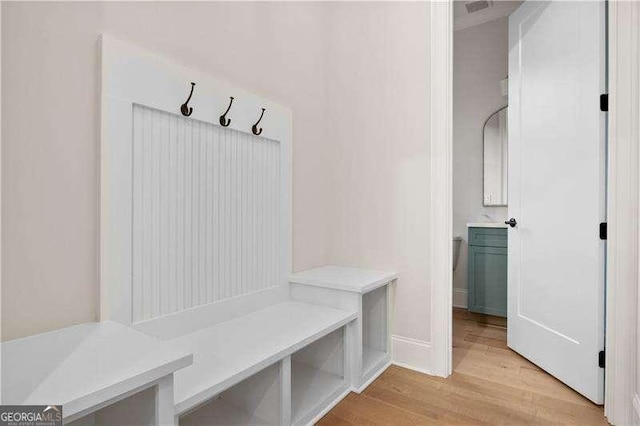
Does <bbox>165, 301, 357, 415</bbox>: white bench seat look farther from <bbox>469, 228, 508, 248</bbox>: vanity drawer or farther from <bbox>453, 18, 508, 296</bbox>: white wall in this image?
<bbox>453, 18, 508, 296</bbox>: white wall

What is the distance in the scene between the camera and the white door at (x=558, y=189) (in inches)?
64.6

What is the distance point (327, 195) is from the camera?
2.34m

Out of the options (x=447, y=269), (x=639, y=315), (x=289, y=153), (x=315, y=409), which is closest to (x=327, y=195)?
(x=289, y=153)

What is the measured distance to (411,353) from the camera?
197cm

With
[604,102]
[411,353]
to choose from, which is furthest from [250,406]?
[604,102]

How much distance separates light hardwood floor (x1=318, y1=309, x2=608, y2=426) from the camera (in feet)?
4.83

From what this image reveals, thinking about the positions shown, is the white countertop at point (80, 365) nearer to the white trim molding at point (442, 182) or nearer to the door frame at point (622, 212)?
the white trim molding at point (442, 182)

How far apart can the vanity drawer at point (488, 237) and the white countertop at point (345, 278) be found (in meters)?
1.43

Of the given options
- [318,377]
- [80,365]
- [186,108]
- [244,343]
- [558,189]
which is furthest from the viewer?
[558,189]

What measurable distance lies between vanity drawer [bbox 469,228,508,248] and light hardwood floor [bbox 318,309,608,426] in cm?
112

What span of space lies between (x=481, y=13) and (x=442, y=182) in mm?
2397

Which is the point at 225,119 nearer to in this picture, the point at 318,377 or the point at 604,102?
the point at 318,377

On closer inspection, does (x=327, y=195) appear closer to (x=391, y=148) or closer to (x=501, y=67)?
(x=391, y=148)

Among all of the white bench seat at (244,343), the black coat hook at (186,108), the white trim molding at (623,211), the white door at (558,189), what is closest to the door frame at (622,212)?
the white trim molding at (623,211)
